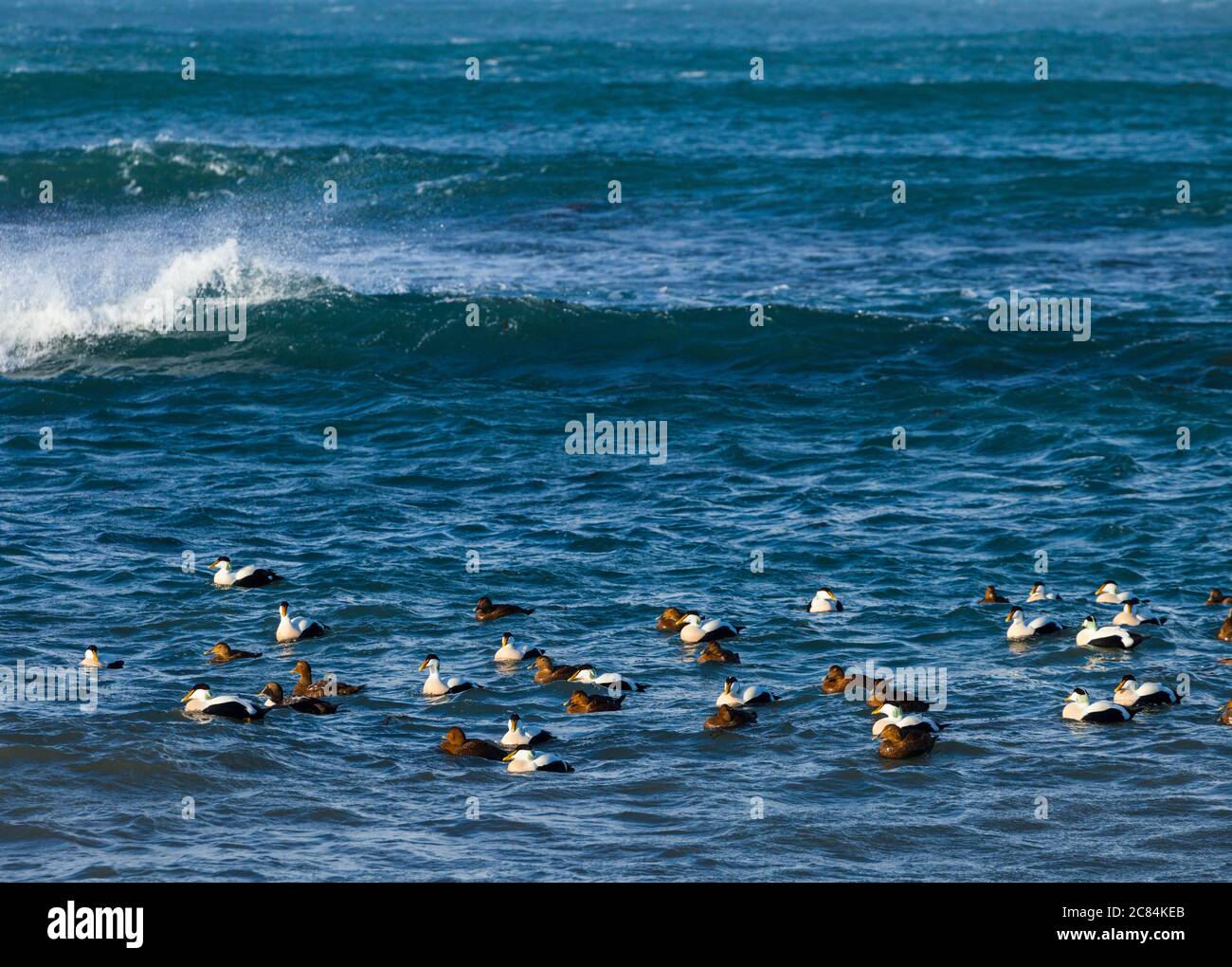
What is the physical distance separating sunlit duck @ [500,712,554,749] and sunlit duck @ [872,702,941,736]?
3.20 metres

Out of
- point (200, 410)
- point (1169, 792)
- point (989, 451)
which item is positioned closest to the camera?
point (1169, 792)

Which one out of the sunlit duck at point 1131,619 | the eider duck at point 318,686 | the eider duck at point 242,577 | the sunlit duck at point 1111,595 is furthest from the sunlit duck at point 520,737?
the sunlit duck at point 1111,595

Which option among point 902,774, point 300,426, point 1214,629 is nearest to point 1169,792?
point 902,774

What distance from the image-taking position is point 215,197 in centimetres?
4603

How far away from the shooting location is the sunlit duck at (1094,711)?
55.5 feet

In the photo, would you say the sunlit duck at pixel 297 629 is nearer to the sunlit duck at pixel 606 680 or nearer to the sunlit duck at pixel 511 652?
the sunlit duck at pixel 511 652

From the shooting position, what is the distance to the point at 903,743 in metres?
16.2

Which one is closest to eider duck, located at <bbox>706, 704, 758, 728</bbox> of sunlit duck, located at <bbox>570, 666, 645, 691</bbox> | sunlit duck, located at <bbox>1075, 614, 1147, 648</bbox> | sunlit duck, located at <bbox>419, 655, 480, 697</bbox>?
sunlit duck, located at <bbox>570, 666, 645, 691</bbox>

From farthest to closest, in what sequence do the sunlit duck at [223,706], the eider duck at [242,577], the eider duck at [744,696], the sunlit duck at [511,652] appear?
the eider duck at [242,577] → the sunlit duck at [511,652] → the eider duck at [744,696] → the sunlit duck at [223,706]

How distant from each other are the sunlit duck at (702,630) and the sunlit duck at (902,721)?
9.33 feet

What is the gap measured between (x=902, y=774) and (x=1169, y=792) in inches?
94.0

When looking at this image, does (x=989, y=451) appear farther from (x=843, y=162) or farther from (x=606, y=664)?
(x=843, y=162)

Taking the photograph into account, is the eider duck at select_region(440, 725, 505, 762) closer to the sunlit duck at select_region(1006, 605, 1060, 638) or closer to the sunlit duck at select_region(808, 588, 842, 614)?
the sunlit duck at select_region(808, 588, 842, 614)
